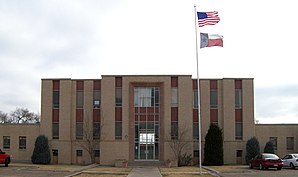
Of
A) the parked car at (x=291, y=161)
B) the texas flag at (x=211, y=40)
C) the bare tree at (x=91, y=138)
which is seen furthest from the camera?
the bare tree at (x=91, y=138)

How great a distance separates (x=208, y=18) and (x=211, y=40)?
1603mm

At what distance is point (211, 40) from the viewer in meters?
32.3

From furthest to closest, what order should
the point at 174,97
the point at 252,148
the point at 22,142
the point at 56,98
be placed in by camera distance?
the point at 22,142 → the point at 56,98 → the point at 174,97 → the point at 252,148

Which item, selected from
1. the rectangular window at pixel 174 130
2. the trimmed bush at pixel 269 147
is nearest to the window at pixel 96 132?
the rectangular window at pixel 174 130

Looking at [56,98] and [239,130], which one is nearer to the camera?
[239,130]

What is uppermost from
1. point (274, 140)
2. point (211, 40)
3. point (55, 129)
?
point (211, 40)

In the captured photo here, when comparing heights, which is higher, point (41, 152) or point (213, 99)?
point (213, 99)

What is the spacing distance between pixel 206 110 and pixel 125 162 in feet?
38.3

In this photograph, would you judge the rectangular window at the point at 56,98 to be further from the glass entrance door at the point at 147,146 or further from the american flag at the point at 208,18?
the american flag at the point at 208,18

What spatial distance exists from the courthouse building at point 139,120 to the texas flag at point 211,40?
706 inches

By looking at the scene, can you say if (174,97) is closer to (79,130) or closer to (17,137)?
(79,130)

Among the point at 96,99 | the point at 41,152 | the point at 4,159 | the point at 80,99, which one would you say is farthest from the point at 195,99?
the point at 4,159

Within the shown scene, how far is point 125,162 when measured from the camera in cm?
4562

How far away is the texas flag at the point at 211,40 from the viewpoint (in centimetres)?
3212
